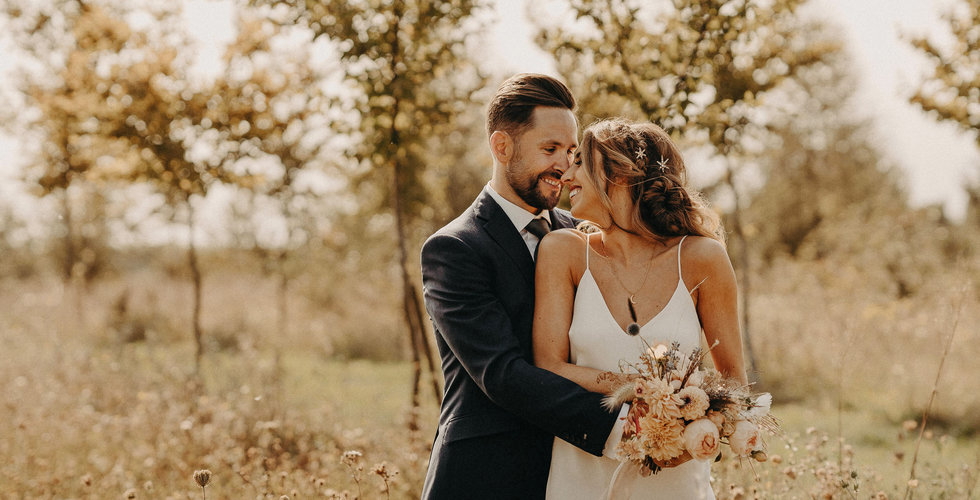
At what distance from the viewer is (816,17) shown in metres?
20.7

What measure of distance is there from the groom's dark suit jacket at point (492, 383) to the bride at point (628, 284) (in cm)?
10

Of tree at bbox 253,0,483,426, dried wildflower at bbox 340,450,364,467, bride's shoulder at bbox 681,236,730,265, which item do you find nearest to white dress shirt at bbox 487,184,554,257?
bride's shoulder at bbox 681,236,730,265

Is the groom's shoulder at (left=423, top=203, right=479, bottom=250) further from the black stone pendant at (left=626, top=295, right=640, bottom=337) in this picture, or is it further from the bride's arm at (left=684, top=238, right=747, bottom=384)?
the bride's arm at (left=684, top=238, right=747, bottom=384)

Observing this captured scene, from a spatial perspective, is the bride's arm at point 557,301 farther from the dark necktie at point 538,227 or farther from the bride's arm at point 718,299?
the bride's arm at point 718,299

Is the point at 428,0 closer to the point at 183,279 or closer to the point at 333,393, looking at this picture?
the point at 333,393

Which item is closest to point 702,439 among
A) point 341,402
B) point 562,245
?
point 562,245

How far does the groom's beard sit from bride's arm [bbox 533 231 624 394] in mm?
262

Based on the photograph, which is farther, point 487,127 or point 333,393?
point 333,393

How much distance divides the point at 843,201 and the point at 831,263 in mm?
8020

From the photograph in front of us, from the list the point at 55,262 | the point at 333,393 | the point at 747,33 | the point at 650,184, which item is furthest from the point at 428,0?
the point at 55,262

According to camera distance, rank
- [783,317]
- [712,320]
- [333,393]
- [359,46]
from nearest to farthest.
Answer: [712,320] → [359,46] → [333,393] → [783,317]

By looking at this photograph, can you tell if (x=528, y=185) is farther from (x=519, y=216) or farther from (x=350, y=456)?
(x=350, y=456)

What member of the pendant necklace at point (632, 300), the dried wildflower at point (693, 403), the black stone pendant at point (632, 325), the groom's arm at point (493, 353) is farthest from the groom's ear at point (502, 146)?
the dried wildflower at point (693, 403)

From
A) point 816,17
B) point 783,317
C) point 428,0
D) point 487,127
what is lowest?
point 783,317
